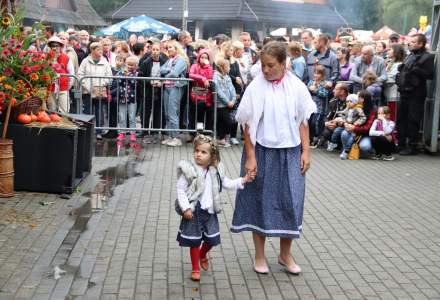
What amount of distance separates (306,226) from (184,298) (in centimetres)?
257

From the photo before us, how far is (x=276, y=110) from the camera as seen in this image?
581cm

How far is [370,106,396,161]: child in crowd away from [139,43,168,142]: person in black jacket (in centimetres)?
387

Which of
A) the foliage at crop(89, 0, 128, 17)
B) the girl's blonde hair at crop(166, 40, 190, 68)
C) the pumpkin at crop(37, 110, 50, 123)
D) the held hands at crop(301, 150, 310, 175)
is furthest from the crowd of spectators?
the foliage at crop(89, 0, 128, 17)

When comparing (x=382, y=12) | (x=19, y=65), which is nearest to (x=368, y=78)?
(x=19, y=65)

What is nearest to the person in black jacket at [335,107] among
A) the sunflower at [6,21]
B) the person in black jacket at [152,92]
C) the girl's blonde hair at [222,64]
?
the girl's blonde hair at [222,64]

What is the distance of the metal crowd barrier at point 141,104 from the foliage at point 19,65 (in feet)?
14.7

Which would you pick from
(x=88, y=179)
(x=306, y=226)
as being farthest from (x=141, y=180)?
(x=306, y=226)

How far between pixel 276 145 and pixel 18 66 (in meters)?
3.79

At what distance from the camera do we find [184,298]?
540cm

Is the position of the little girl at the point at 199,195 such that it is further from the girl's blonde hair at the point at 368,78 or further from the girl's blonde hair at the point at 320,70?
the girl's blonde hair at the point at 320,70

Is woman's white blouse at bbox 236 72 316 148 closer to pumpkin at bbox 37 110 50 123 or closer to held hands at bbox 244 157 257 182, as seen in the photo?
held hands at bbox 244 157 257 182

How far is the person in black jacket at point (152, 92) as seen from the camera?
1352 cm

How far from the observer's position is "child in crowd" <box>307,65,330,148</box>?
13406mm

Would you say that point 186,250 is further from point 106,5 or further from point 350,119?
point 106,5
